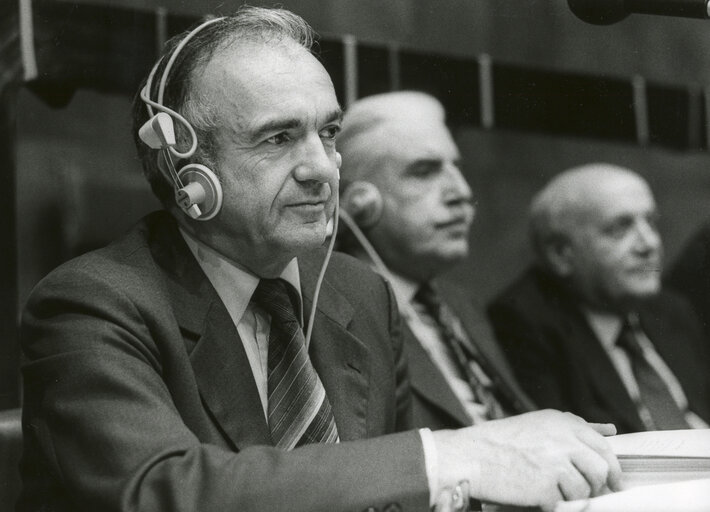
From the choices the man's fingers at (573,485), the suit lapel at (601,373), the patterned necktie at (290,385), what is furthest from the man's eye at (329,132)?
the suit lapel at (601,373)

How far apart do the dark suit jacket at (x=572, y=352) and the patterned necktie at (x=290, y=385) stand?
3.10 ft

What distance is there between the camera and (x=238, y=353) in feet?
4.35

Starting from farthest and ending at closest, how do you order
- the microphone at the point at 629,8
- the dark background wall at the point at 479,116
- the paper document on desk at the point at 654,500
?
the dark background wall at the point at 479,116 < the microphone at the point at 629,8 < the paper document on desk at the point at 654,500

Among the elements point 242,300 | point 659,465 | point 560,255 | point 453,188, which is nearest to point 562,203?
point 560,255

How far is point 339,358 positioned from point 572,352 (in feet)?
3.52

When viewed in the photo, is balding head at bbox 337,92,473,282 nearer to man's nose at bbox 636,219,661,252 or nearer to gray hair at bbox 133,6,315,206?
man's nose at bbox 636,219,661,252

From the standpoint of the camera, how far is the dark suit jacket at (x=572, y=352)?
7.47 ft

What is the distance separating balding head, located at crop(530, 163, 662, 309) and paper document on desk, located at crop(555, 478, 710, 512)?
156 centimetres

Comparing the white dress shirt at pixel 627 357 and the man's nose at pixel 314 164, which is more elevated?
the man's nose at pixel 314 164

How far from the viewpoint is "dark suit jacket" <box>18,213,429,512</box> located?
1.07 meters

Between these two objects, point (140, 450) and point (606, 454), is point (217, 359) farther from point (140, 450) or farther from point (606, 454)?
point (606, 454)

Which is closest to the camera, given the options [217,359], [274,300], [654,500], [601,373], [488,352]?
[654,500]

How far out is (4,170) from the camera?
1653 millimetres

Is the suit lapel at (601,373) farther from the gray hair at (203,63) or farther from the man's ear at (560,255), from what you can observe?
the gray hair at (203,63)
